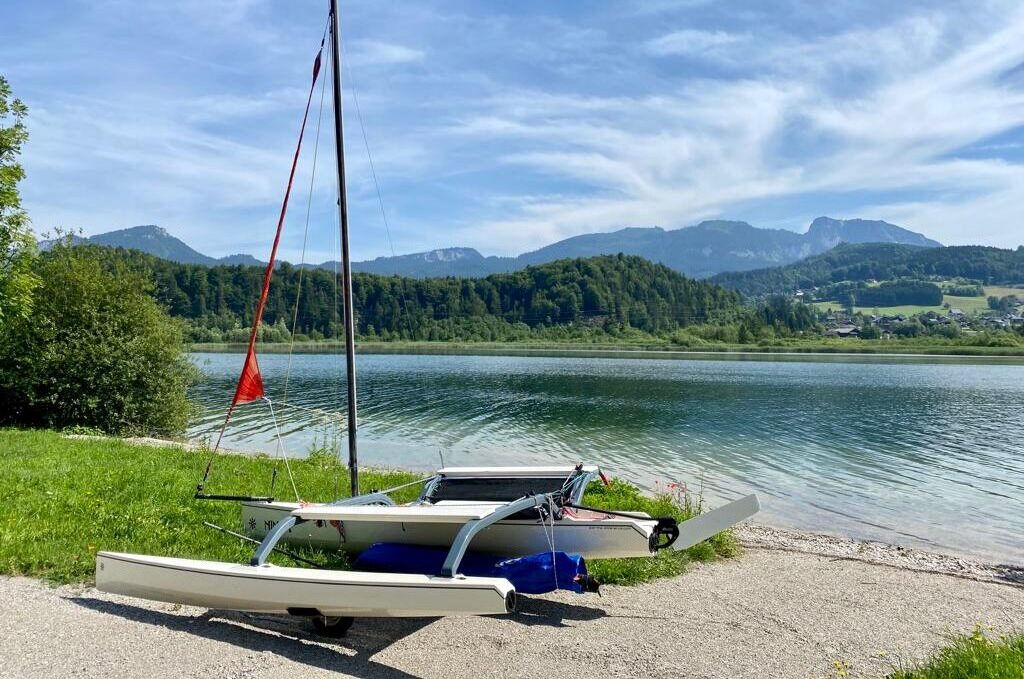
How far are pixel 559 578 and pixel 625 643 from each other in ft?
3.06

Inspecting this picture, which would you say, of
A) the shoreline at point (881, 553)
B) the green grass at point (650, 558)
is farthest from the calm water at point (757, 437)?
the green grass at point (650, 558)

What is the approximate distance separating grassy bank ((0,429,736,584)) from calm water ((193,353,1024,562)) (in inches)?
240

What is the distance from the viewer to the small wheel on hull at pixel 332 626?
687 cm

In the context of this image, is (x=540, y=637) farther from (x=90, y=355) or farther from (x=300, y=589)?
(x=90, y=355)

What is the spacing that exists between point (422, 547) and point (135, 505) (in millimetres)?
5193

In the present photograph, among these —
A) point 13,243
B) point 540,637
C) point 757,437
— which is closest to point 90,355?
point 13,243

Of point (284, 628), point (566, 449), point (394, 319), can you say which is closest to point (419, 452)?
point (566, 449)

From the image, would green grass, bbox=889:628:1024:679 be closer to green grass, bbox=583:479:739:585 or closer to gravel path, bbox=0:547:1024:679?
gravel path, bbox=0:547:1024:679

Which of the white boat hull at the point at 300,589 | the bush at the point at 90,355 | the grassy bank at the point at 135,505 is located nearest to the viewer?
the white boat hull at the point at 300,589

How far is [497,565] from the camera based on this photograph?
25.6ft

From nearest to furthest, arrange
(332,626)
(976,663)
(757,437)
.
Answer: (976,663) < (332,626) < (757,437)

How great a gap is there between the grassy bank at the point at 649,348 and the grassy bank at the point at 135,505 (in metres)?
108

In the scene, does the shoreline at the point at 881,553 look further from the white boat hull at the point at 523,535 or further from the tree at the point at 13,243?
the tree at the point at 13,243

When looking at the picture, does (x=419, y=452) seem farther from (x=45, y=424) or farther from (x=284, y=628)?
(x=284, y=628)
